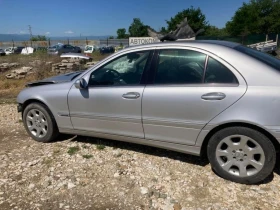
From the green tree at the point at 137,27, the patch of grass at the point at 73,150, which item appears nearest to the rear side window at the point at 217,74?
the patch of grass at the point at 73,150

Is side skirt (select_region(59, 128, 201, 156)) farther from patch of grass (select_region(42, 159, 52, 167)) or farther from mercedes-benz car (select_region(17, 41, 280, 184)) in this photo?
patch of grass (select_region(42, 159, 52, 167))

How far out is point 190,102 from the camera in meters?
2.79

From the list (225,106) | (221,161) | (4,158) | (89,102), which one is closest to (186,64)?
(225,106)

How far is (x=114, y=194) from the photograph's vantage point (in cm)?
279

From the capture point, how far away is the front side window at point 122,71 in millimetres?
3195

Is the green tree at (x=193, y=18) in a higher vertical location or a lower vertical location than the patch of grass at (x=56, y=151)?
higher

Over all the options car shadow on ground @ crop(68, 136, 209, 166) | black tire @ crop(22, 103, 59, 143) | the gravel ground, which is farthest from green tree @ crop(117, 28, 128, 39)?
the gravel ground

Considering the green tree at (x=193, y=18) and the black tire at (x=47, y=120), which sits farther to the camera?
the green tree at (x=193, y=18)

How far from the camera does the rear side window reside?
263 centimetres

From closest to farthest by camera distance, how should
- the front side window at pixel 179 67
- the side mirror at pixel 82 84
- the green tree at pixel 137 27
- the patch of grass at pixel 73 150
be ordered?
the front side window at pixel 179 67, the side mirror at pixel 82 84, the patch of grass at pixel 73 150, the green tree at pixel 137 27

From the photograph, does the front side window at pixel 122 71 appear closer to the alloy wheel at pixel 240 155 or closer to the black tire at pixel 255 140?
the black tire at pixel 255 140

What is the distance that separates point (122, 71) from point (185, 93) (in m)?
0.99

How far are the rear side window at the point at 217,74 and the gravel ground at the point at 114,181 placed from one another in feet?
3.89

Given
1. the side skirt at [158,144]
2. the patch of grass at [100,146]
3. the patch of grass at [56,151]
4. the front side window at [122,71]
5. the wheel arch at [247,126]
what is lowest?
the patch of grass at [56,151]
